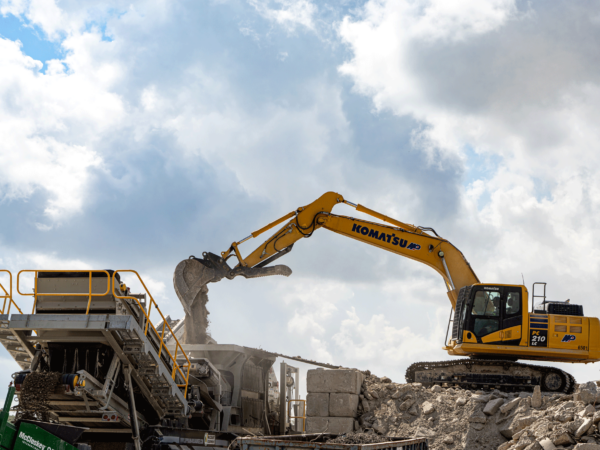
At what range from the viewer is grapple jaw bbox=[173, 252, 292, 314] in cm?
1622

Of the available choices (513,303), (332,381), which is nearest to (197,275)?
(332,381)

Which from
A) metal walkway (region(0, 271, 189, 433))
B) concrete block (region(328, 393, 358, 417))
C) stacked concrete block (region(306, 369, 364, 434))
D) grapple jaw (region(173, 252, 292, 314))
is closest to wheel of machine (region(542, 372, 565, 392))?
stacked concrete block (region(306, 369, 364, 434))

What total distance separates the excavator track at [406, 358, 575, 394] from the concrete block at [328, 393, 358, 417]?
348 centimetres

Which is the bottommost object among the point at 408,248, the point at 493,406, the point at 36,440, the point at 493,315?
the point at 36,440

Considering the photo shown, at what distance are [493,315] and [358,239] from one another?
421cm

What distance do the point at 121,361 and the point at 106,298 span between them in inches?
47.9

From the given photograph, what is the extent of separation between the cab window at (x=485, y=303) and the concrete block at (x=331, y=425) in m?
4.49

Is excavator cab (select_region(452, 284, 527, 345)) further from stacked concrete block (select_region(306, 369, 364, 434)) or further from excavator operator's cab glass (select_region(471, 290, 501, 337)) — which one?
stacked concrete block (select_region(306, 369, 364, 434))

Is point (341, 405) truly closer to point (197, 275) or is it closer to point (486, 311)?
point (486, 311)

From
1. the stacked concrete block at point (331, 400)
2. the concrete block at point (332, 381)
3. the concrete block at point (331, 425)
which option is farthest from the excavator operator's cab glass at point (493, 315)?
the concrete block at point (331, 425)

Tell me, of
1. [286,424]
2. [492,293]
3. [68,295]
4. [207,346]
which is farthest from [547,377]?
[68,295]

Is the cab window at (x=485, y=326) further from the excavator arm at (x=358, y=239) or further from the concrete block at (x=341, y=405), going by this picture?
the concrete block at (x=341, y=405)

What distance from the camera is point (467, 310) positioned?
16.0 meters

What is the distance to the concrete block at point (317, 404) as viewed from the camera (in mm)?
14281
